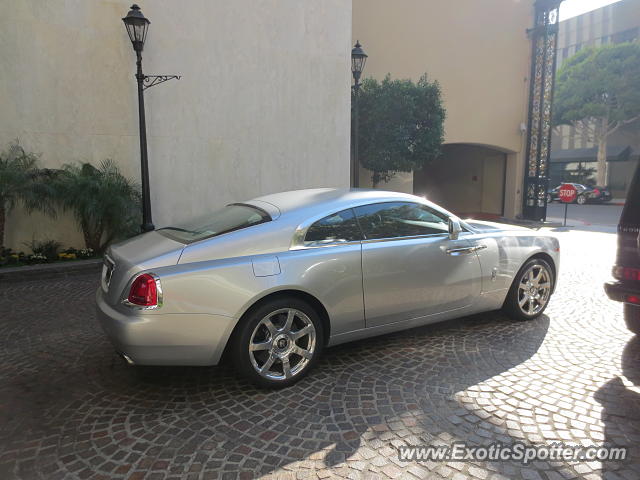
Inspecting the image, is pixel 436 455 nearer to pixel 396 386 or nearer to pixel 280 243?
pixel 396 386

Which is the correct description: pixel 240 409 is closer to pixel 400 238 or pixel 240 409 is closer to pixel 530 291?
pixel 400 238

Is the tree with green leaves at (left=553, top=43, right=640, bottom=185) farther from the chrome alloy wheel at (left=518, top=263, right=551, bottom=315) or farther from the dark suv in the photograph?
the dark suv

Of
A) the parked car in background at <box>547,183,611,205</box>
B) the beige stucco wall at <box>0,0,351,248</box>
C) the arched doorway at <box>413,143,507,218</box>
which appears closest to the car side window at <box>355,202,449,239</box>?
the beige stucco wall at <box>0,0,351,248</box>

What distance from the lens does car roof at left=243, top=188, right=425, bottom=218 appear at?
147 inches

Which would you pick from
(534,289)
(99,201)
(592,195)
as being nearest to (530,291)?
(534,289)

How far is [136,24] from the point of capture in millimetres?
7398

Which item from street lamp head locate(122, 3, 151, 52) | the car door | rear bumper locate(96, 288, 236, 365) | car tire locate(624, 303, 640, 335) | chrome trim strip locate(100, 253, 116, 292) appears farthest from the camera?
street lamp head locate(122, 3, 151, 52)

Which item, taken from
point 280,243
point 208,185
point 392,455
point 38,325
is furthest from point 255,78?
point 392,455

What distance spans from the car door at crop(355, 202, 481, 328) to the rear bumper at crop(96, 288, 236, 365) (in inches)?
50.2

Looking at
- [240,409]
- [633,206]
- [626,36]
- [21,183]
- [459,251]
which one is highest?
[626,36]

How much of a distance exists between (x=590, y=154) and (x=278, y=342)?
3983 cm

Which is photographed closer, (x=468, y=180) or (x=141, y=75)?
(x=141, y=75)

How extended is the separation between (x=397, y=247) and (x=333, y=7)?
9.33 metres

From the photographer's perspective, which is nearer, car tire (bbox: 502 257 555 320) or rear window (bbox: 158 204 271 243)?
rear window (bbox: 158 204 271 243)
